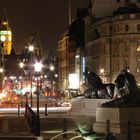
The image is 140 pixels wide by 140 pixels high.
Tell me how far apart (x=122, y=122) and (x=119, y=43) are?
3666 inches

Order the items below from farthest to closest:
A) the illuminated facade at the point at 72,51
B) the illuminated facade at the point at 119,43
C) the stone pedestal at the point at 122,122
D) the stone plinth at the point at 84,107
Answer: the illuminated facade at the point at 72,51, the illuminated facade at the point at 119,43, the stone plinth at the point at 84,107, the stone pedestal at the point at 122,122

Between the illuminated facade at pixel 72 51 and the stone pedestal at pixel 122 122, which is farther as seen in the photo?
the illuminated facade at pixel 72 51

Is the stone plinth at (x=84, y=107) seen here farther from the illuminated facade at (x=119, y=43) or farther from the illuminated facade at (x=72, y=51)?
the illuminated facade at (x=72, y=51)

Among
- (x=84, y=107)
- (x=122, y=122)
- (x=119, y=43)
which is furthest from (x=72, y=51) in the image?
(x=122, y=122)

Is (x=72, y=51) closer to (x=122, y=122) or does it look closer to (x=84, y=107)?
(x=84, y=107)

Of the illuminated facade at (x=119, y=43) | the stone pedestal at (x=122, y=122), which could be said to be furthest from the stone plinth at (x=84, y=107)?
the illuminated facade at (x=119, y=43)

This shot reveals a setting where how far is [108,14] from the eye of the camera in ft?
445

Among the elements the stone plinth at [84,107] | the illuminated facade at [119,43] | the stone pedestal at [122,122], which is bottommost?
the stone pedestal at [122,122]

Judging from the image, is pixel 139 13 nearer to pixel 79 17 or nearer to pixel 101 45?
pixel 101 45

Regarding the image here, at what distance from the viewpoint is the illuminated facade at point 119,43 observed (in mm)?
120125

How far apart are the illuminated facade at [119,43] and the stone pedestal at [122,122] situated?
90.1 m

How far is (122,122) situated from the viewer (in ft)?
96.2

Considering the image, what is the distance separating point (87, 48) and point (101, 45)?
1445cm

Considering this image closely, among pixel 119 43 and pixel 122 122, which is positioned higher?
pixel 119 43
